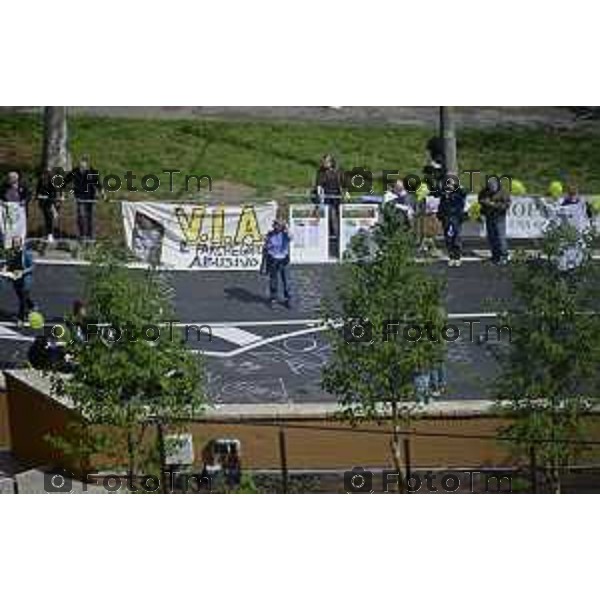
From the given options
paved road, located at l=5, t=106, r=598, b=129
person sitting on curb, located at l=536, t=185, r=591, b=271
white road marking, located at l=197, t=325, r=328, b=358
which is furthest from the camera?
white road marking, located at l=197, t=325, r=328, b=358

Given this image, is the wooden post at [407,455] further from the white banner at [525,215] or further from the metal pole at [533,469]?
the white banner at [525,215]

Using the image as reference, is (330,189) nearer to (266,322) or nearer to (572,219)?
(266,322)

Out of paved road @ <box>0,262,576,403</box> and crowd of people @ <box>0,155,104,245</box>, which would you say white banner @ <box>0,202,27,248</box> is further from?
paved road @ <box>0,262,576,403</box>

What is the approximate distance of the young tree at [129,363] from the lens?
27.4 feet

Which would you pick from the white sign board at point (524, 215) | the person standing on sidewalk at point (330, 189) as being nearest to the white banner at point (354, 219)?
the person standing on sidewalk at point (330, 189)

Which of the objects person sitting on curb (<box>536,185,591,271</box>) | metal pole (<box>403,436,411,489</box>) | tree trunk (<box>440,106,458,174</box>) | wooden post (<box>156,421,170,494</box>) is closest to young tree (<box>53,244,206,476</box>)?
wooden post (<box>156,421,170,494</box>)

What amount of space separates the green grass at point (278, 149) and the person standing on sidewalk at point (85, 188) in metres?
0.05

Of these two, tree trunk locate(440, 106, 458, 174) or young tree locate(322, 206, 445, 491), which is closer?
tree trunk locate(440, 106, 458, 174)

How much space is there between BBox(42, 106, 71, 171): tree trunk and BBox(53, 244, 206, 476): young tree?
1.64 ft

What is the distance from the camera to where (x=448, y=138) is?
8.19 m

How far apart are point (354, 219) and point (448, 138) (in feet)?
2.07

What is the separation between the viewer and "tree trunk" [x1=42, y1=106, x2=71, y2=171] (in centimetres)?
811

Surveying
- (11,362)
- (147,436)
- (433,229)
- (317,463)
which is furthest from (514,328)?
(11,362)
